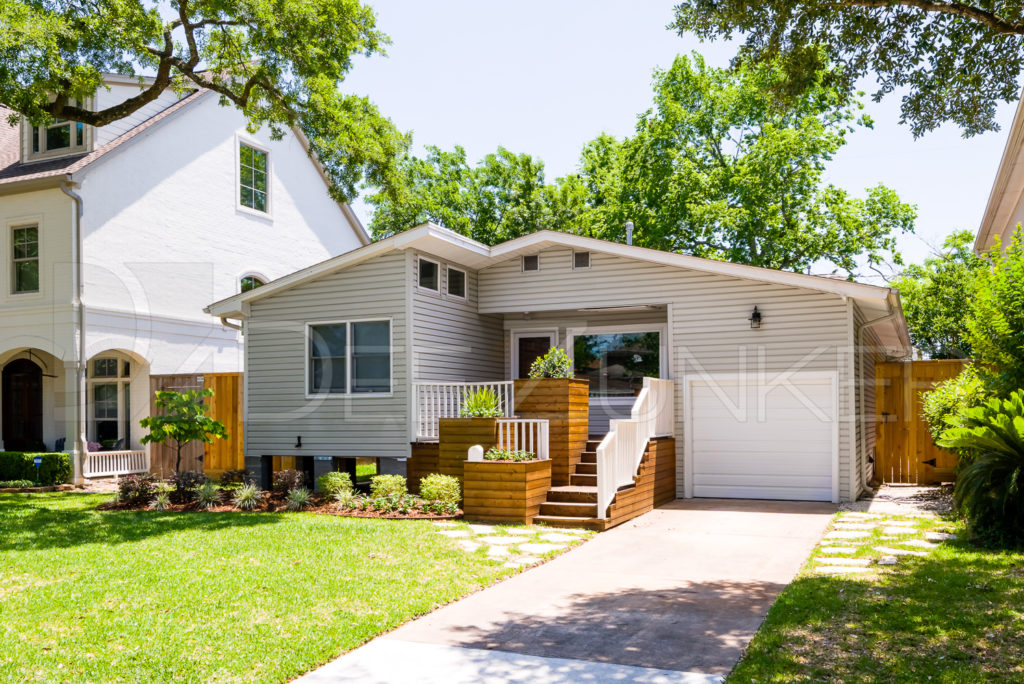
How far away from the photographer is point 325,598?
653 cm

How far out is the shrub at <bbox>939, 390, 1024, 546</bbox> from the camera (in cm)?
834

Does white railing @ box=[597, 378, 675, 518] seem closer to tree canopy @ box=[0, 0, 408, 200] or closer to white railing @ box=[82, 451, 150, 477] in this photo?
tree canopy @ box=[0, 0, 408, 200]

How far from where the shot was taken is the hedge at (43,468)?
50.3 ft

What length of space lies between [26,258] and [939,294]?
1113 inches

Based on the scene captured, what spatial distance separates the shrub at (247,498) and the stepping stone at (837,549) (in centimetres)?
800

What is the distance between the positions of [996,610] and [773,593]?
1609mm

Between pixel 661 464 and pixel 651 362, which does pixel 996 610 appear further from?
pixel 651 362

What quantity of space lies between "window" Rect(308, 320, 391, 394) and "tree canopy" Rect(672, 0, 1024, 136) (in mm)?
7165

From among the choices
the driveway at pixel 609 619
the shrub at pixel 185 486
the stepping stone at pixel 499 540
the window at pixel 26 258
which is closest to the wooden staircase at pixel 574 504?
the driveway at pixel 609 619

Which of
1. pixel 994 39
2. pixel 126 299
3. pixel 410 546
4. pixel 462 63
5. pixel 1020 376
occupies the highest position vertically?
pixel 462 63

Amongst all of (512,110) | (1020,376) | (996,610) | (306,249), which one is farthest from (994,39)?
(512,110)

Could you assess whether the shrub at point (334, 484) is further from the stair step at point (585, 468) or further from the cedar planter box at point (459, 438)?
the stair step at point (585, 468)

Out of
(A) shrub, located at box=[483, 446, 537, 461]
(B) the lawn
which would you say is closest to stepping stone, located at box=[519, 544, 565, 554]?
(A) shrub, located at box=[483, 446, 537, 461]

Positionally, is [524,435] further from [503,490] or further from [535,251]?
[535,251]
